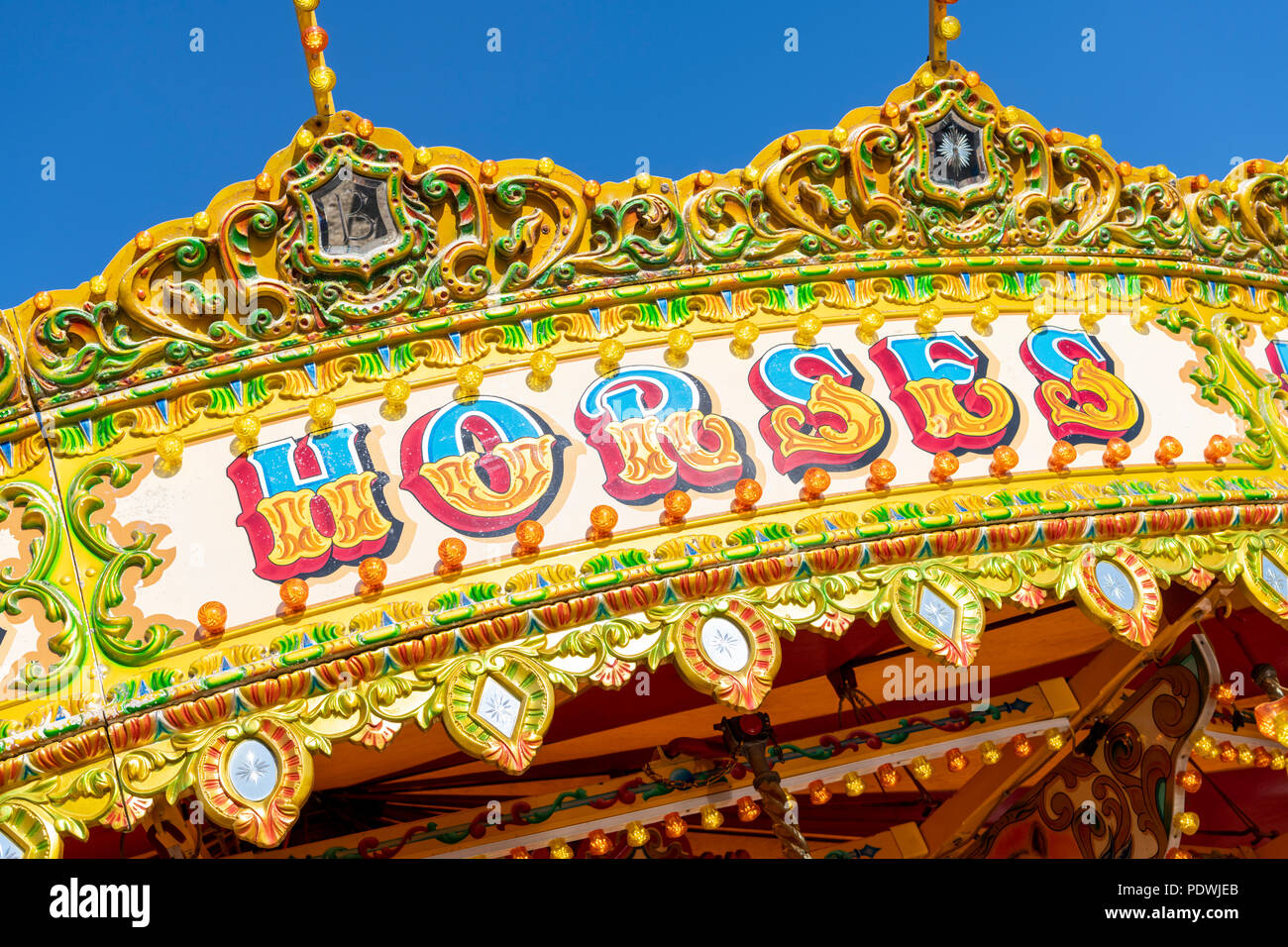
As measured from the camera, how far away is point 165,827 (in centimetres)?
342

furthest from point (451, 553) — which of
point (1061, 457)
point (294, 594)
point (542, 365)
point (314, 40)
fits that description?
point (1061, 457)

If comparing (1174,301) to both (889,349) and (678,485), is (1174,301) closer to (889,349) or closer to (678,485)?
(889,349)

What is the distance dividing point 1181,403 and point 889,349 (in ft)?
2.80

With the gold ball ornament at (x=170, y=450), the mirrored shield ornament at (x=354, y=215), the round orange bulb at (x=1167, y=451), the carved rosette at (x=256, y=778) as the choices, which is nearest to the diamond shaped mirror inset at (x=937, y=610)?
the round orange bulb at (x=1167, y=451)

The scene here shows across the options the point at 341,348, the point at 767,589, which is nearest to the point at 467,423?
the point at 341,348

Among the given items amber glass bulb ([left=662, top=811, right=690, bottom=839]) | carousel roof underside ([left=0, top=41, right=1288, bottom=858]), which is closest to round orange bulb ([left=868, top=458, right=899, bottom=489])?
carousel roof underside ([left=0, top=41, right=1288, bottom=858])

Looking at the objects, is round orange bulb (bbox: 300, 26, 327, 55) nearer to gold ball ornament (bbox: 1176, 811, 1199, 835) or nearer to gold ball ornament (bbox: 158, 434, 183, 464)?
gold ball ornament (bbox: 158, 434, 183, 464)

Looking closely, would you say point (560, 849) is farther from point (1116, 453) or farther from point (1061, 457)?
point (1116, 453)

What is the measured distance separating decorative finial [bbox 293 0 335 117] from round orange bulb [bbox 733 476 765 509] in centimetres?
133

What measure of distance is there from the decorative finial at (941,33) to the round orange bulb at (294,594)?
87.5 inches

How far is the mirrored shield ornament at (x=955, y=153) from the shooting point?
3.81 meters

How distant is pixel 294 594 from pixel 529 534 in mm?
523

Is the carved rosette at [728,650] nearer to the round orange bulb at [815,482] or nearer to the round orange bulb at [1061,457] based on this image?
the round orange bulb at [815,482]

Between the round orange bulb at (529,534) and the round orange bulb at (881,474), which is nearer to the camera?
the round orange bulb at (529,534)
